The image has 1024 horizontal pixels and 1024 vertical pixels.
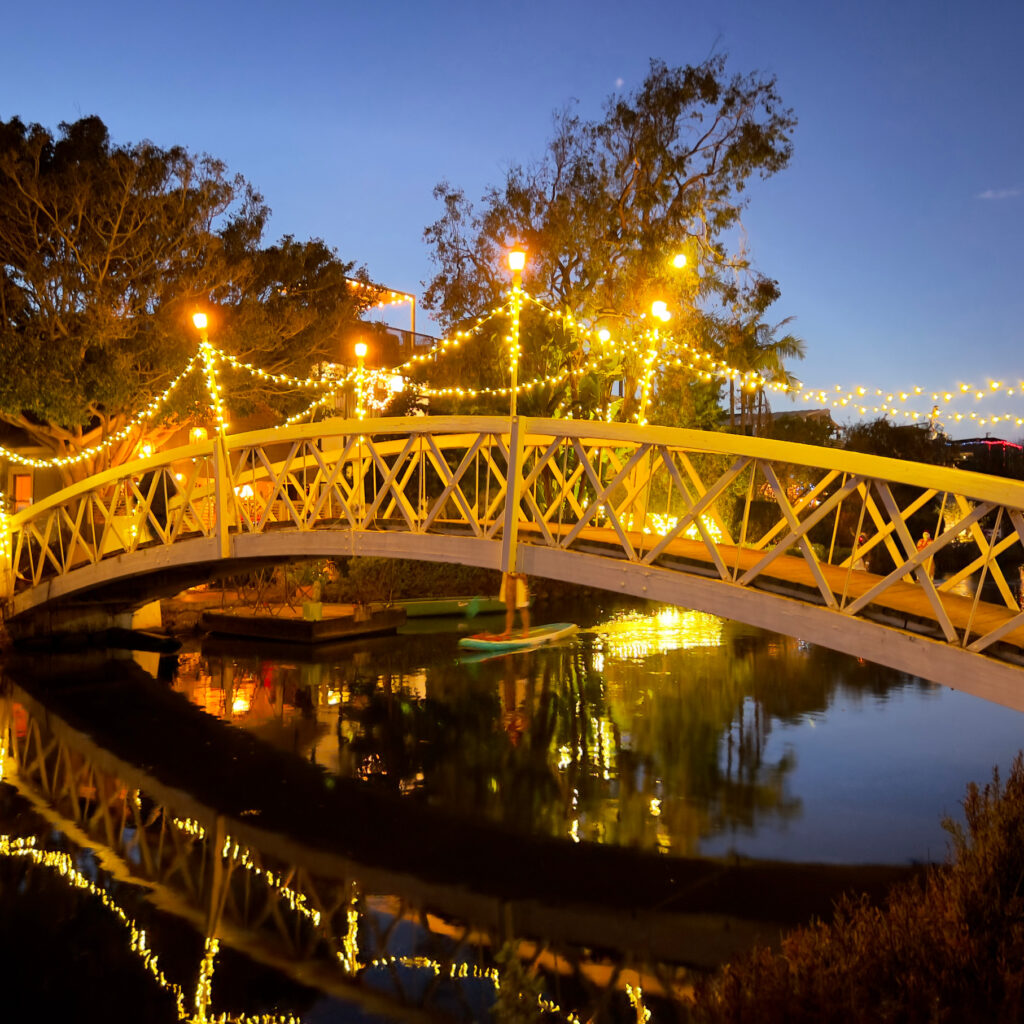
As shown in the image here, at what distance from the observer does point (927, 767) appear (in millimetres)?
13617

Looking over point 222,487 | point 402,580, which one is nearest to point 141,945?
point 222,487

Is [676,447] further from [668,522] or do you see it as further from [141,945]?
[668,522]

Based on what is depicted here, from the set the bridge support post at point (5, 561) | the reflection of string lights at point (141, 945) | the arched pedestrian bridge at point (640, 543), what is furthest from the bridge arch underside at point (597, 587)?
the reflection of string lights at point (141, 945)

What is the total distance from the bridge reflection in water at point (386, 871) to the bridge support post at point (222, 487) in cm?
323

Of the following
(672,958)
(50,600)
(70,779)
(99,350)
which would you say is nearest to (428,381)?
(99,350)

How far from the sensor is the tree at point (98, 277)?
22312mm

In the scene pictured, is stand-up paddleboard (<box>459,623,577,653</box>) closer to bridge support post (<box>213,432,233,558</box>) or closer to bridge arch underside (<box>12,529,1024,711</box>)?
bridge arch underside (<box>12,529,1024,711</box>)

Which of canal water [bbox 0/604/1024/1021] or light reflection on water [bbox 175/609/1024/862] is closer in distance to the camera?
canal water [bbox 0/604/1024/1021]

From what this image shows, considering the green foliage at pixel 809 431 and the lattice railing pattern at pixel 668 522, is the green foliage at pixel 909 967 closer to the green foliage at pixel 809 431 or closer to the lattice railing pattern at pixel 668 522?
the lattice railing pattern at pixel 668 522

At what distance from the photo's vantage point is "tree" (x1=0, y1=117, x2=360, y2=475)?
2231 cm

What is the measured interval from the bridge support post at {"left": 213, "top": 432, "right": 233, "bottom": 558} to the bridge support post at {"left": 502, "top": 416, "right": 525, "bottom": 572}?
234 inches

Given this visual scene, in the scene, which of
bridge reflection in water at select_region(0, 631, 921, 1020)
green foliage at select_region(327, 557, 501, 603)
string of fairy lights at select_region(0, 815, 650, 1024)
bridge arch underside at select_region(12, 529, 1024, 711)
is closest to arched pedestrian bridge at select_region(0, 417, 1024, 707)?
bridge arch underside at select_region(12, 529, 1024, 711)

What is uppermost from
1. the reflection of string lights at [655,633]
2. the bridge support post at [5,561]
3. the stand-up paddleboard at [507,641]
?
the bridge support post at [5,561]

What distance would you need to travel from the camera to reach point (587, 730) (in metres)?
15.3
